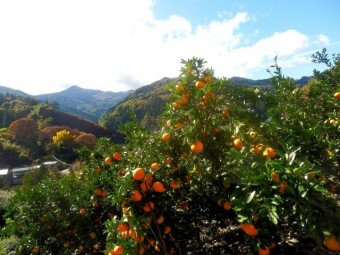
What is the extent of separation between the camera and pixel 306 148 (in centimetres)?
233

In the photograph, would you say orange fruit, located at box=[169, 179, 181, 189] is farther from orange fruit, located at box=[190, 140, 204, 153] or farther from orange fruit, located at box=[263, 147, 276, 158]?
orange fruit, located at box=[263, 147, 276, 158]

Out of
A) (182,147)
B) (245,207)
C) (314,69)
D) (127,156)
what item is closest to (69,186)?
(127,156)

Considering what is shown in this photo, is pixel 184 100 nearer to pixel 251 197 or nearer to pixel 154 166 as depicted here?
pixel 154 166

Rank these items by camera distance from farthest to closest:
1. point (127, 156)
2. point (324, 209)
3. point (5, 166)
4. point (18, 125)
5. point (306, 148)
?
point (18, 125)
point (5, 166)
point (127, 156)
point (306, 148)
point (324, 209)

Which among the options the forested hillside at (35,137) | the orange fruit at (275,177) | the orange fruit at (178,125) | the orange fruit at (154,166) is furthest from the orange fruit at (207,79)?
the forested hillside at (35,137)

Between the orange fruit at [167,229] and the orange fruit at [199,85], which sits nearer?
the orange fruit at [199,85]

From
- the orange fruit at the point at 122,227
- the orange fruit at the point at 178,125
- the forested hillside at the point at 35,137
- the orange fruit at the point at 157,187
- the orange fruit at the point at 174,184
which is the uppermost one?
the orange fruit at the point at 178,125

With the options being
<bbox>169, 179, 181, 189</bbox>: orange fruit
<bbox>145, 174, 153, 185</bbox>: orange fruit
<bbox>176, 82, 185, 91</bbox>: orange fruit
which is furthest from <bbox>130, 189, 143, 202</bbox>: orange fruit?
<bbox>176, 82, 185, 91</bbox>: orange fruit

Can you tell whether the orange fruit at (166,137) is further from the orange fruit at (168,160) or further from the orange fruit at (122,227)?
the orange fruit at (122,227)

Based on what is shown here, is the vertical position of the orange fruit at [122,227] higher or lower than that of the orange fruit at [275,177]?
lower

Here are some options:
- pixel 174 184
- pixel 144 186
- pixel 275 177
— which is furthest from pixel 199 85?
pixel 275 177

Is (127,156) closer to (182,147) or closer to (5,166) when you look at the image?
(182,147)

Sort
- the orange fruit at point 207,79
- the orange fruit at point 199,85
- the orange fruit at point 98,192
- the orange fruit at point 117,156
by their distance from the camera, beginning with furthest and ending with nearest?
the orange fruit at point 98,192 < the orange fruit at point 117,156 < the orange fruit at point 207,79 < the orange fruit at point 199,85

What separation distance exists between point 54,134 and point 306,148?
138 ft
